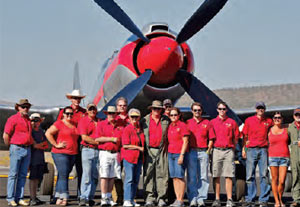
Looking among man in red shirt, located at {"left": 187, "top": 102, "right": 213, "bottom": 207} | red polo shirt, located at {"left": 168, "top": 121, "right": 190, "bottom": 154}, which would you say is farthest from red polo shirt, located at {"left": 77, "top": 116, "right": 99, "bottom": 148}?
man in red shirt, located at {"left": 187, "top": 102, "right": 213, "bottom": 207}

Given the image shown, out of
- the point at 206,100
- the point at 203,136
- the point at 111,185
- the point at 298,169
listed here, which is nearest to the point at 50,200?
the point at 111,185

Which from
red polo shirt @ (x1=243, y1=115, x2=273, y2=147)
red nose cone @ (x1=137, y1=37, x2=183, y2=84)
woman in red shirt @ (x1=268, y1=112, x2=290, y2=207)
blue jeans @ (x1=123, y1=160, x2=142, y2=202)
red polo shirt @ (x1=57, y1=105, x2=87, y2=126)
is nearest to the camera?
blue jeans @ (x1=123, y1=160, x2=142, y2=202)

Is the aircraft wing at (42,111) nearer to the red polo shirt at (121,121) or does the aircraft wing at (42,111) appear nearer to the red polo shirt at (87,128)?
the red polo shirt at (87,128)

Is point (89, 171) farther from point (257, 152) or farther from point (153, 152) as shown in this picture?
point (257, 152)

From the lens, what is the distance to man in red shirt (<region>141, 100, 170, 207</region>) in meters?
8.81

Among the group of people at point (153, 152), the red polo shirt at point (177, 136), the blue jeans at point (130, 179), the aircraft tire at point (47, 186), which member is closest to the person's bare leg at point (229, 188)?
the group of people at point (153, 152)

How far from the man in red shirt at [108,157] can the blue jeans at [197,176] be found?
3.92ft

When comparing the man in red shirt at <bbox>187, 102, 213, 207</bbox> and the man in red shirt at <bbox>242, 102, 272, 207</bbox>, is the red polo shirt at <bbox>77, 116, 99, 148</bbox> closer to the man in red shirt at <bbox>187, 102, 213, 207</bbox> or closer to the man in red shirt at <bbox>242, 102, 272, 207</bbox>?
the man in red shirt at <bbox>187, 102, 213, 207</bbox>

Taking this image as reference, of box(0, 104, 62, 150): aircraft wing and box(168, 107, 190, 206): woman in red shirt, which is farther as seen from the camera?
box(0, 104, 62, 150): aircraft wing

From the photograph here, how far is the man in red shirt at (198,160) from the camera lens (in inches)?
348

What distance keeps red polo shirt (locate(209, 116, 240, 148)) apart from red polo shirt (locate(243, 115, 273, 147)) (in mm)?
253

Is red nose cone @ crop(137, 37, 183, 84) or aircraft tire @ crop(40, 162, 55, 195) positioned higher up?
red nose cone @ crop(137, 37, 183, 84)

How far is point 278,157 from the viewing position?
882 cm

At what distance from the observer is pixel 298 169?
8.86 meters
